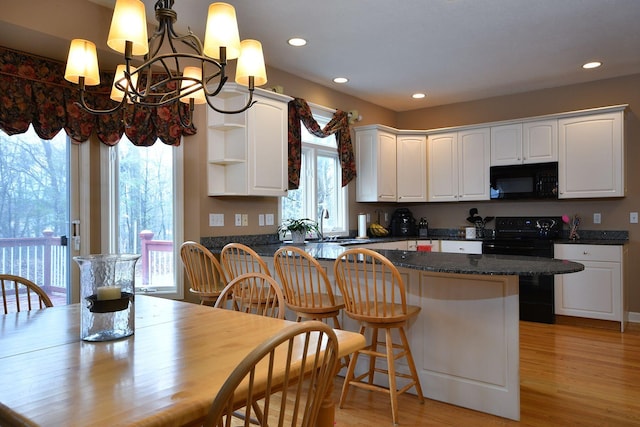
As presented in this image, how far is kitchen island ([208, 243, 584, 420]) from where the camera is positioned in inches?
94.0

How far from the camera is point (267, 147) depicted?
12.5 ft

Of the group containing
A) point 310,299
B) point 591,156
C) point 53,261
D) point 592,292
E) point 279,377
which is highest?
point 591,156

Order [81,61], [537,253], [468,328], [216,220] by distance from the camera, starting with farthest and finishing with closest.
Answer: [537,253], [216,220], [468,328], [81,61]

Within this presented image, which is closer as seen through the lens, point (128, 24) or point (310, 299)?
point (128, 24)

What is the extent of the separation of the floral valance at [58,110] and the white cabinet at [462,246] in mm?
3216

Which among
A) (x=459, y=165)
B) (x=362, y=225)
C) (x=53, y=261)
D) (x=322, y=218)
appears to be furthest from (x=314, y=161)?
(x=53, y=261)

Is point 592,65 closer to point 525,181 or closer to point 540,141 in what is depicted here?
point 540,141

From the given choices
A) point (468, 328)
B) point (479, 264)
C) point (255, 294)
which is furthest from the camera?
point (255, 294)

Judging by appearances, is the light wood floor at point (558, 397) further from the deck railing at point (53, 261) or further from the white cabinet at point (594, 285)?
the deck railing at point (53, 261)

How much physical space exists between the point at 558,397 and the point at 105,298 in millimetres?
2588

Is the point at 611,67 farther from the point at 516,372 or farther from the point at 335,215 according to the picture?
the point at 516,372

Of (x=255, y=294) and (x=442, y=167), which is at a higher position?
(x=442, y=167)

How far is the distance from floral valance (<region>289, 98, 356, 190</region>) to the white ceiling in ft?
1.21

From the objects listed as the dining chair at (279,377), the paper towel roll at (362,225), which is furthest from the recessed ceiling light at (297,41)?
the dining chair at (279,377)
